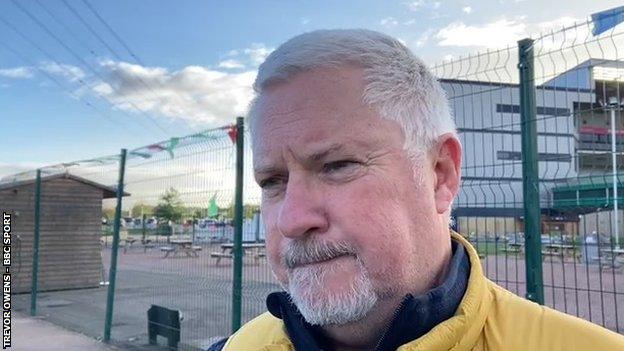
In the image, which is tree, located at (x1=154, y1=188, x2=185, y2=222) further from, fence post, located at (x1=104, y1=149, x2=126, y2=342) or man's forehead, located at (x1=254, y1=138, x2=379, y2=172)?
man's forehead, located at (x1=254, y1=138, x2=379, y2=172)

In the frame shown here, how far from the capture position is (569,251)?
4.02 meters

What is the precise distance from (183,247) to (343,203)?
613cm

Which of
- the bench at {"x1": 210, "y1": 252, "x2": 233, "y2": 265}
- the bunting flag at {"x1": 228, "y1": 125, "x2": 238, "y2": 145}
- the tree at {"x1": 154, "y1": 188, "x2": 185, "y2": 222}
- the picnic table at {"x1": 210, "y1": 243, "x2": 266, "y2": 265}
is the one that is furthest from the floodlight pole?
the tree at {"x1": 154, "y1": 188, "x2": 185, "y2": 222}

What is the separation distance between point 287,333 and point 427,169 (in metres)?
0.53

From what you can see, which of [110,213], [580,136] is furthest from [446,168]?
[110,213]

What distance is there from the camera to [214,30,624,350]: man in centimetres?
112

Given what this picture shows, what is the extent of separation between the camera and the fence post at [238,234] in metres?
5.70

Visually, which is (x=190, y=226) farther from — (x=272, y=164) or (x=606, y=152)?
(x=272, y=164)

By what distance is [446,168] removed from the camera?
50.4 inches

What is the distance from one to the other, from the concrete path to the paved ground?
0.28 meters

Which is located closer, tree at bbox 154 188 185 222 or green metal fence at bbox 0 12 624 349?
green metal fence at bbox 0 12 624 349

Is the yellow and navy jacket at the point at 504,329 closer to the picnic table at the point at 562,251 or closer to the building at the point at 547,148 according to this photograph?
the building at the point at 547,148

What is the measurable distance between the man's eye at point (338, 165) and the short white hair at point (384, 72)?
0.13 metres

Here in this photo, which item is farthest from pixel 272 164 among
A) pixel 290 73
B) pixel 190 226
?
pixel 190 226
